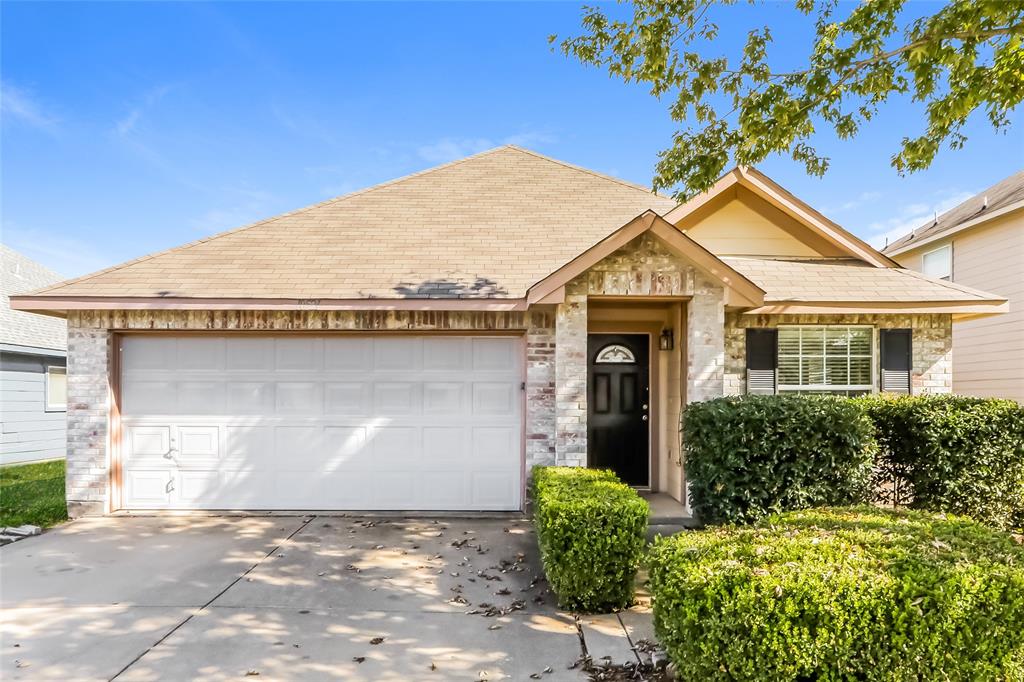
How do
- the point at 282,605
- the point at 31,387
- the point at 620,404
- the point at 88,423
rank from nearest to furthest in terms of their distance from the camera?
the point at 282,605 < the point at 88,423 < the point at 620,404 < the point at 31,387

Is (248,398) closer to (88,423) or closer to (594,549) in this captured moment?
(88,423)

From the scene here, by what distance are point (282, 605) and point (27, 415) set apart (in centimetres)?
1285

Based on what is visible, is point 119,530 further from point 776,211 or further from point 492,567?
point 776,211

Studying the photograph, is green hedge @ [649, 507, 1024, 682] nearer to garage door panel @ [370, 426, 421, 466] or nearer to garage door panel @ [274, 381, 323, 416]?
garage door panel @ [370, 426, 421, 466]

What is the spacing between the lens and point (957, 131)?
22.4 ft

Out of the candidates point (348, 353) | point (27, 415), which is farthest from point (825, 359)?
point (27, 415)

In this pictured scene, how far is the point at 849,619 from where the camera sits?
112 inches

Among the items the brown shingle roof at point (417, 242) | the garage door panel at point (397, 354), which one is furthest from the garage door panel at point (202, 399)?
the garage door panel at point (397, 354)

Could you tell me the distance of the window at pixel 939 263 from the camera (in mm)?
13398

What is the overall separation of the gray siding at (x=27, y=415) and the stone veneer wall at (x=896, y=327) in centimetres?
1404

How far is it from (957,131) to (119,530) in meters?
11.3

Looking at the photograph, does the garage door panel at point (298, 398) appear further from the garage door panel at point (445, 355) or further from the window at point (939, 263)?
the window at point (939, 263)

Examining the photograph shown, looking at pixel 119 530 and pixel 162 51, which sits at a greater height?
pixel 162 51

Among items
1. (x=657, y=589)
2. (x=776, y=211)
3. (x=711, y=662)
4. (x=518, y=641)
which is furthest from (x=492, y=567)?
(x=776, y=211)
